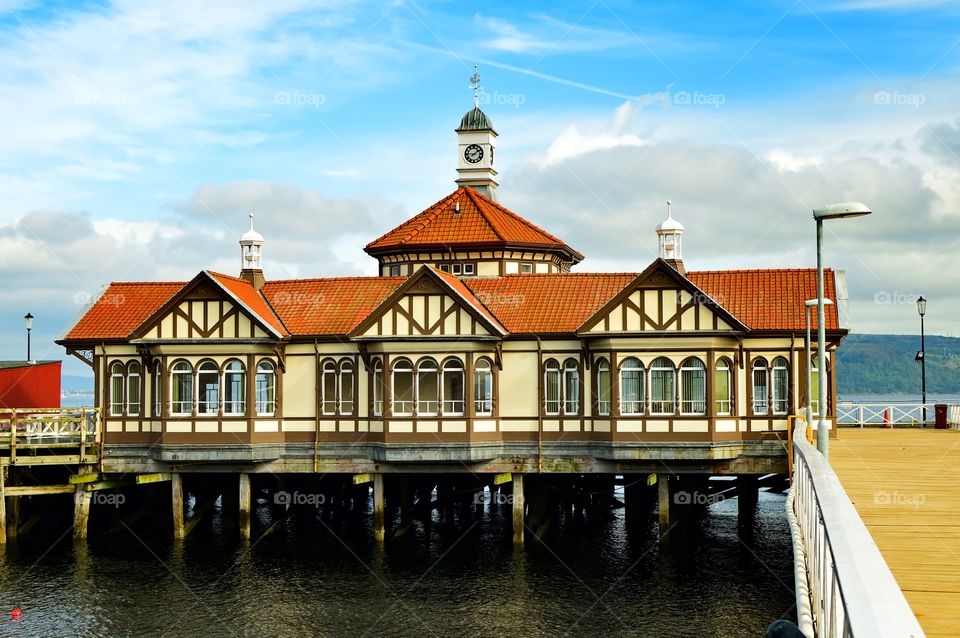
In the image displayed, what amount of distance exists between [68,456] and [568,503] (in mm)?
17052

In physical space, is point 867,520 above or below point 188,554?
above

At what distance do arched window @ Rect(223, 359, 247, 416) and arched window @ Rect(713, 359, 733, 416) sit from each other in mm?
14359

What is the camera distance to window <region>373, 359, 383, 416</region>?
110 feet

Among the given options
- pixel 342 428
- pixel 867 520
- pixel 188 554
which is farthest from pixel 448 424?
pixel 867 520

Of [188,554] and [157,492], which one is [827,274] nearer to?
[188,554]

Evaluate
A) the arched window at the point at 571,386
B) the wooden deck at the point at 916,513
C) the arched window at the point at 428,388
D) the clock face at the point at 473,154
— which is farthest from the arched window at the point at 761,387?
the clock face at the point at 473,154

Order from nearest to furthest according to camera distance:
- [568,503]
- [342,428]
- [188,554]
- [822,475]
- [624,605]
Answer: [822,475]
[624,605]
[188,554]
[342,428]
[568,503]

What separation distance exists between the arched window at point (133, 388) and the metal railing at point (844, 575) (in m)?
27.3

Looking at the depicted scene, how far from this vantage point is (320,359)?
34938 mm

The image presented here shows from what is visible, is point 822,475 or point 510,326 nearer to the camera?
point 822,475

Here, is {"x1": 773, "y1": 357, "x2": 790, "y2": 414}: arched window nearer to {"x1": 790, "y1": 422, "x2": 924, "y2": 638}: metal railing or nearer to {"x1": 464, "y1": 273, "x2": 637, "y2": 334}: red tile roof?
{"x1": 464, "y1": 273, "x2": 637, "y2": 334}: red tile roof

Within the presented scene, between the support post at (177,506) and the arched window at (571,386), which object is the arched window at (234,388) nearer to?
the support post at (177,506)

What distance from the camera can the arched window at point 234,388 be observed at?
34.4m

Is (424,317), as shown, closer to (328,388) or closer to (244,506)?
(328,388)
